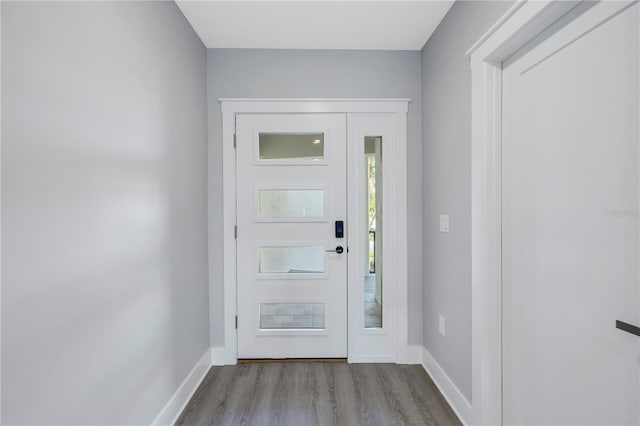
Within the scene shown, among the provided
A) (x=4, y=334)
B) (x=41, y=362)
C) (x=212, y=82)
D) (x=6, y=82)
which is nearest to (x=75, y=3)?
(x=6, y=82)

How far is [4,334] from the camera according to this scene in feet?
2.85

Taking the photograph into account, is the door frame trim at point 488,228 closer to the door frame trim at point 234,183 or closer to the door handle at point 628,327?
the door handle at point 628,327

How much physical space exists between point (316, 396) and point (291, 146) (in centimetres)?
186

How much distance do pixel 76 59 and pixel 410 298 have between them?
251 cm

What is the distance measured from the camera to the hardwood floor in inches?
74.4

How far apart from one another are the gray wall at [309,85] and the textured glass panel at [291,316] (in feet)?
1.20

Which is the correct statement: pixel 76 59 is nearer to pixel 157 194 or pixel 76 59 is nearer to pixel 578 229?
pixel 157 194

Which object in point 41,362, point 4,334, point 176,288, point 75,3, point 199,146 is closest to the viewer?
point 4,334

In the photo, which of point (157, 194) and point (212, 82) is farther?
point (212, 82)

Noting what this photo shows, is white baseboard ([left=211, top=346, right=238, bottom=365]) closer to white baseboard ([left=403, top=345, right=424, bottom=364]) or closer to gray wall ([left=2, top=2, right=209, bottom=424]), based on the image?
gray wall ([left=2, top=2, right=209, bottom=424])

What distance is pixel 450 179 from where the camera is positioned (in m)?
2.04

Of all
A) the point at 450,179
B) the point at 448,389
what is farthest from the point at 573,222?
the point at 448,389

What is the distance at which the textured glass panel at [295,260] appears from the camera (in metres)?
2.61

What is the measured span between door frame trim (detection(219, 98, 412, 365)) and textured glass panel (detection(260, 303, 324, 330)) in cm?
27
